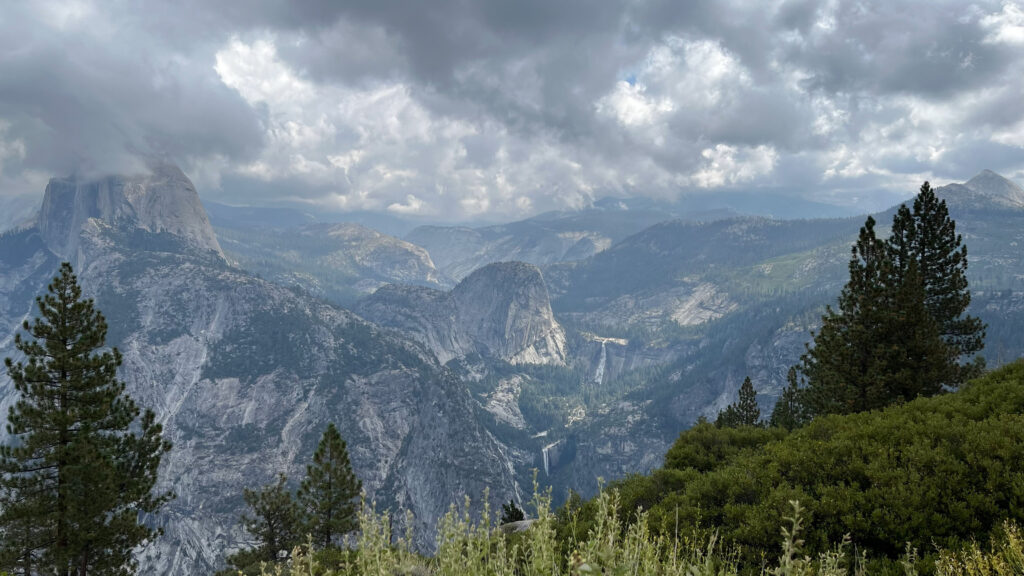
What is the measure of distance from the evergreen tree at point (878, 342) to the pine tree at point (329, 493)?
3728cm

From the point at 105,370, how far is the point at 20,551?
9.27m

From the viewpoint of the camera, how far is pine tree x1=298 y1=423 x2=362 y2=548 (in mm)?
39844

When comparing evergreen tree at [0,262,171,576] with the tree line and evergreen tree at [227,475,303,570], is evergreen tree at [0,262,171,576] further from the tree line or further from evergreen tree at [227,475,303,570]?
the tree line

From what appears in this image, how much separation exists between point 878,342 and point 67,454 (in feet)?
146

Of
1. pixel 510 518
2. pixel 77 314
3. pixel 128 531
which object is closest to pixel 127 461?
pixel 128 531

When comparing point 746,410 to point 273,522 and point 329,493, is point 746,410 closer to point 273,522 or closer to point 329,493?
point 329,493

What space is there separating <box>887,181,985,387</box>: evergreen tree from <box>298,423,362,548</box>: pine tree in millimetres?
47660

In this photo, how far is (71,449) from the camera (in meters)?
23.6

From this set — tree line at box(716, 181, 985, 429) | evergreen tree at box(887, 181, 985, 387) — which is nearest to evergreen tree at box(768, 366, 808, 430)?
evergreen tree at box(887, 181, 985, 387)

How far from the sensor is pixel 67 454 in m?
23.6

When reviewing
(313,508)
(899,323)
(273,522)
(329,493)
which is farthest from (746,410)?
(273,522)

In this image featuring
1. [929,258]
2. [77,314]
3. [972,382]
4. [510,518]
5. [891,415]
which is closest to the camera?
[891,415]

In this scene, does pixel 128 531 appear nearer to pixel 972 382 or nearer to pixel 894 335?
pixel 972 382

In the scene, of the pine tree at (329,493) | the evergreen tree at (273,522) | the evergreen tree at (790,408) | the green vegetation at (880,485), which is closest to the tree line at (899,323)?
the green vegetation at (880,485)
